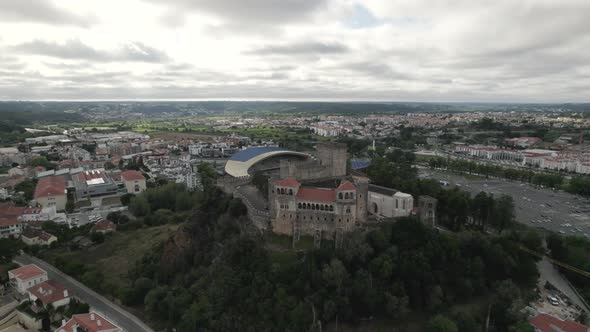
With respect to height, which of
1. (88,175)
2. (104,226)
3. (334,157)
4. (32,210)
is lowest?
(104,226)

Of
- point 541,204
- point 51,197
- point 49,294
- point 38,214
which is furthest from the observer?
point 51,197

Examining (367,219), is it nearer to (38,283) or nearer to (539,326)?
(539,326)

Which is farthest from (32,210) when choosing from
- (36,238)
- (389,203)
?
Answer: (389,203)

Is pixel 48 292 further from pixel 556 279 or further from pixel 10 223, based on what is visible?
pixel 556 279

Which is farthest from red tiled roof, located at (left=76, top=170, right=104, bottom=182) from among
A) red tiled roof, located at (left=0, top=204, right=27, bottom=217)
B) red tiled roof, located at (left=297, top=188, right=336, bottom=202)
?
red tiled roof, located at (left=297, top=188, right=336, bottom=202)

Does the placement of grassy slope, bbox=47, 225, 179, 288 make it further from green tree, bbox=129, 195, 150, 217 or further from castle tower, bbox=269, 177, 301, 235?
castle tower, bbox=269, 177, 301, 235

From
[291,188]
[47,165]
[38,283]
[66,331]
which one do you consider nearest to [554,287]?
[291,188]
